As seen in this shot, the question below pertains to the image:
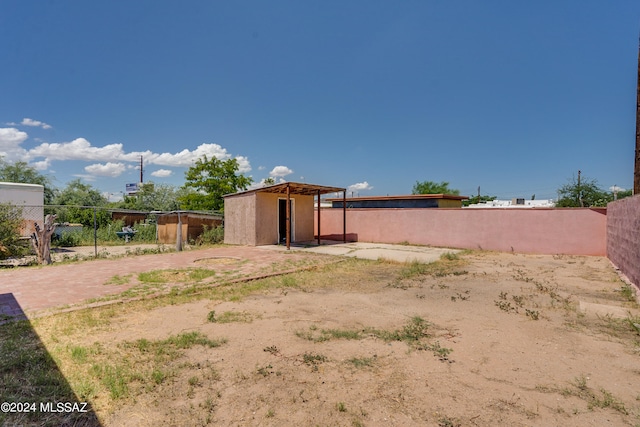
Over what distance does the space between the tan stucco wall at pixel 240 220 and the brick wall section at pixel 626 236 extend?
11.7 meters

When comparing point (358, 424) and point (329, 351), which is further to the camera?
point (329, 351)

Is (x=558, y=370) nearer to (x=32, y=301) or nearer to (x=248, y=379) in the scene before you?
(x=248, y=379)

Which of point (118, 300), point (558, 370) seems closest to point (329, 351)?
point (558, 370)

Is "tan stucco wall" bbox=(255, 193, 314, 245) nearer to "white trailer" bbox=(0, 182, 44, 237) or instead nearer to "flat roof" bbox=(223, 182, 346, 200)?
"flat roof" bbox=(223, 182, 346, 200)

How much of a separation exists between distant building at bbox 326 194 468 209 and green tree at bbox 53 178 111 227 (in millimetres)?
16170

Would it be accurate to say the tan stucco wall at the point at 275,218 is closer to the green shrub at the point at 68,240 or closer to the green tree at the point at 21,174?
the green shrub at the point at 68,240

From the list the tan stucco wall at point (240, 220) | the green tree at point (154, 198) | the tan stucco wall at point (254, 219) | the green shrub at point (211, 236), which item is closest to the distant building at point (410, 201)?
the tan stucco wall at point (254, 219)

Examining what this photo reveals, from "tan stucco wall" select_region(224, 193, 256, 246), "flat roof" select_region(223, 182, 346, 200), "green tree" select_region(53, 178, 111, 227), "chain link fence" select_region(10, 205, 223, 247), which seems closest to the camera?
"flat roof" select_region(223, 182, 346, 200)

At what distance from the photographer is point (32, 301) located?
17.4 ft

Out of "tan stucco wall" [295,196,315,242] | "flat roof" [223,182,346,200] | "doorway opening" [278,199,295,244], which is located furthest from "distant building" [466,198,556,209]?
"doorway opening" [278,199,295,244]

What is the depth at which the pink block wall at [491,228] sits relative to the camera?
39.0 feet

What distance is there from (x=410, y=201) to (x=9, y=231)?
1707 cm

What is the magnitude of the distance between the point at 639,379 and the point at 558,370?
2.01 feet

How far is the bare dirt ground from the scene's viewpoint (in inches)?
93.4
